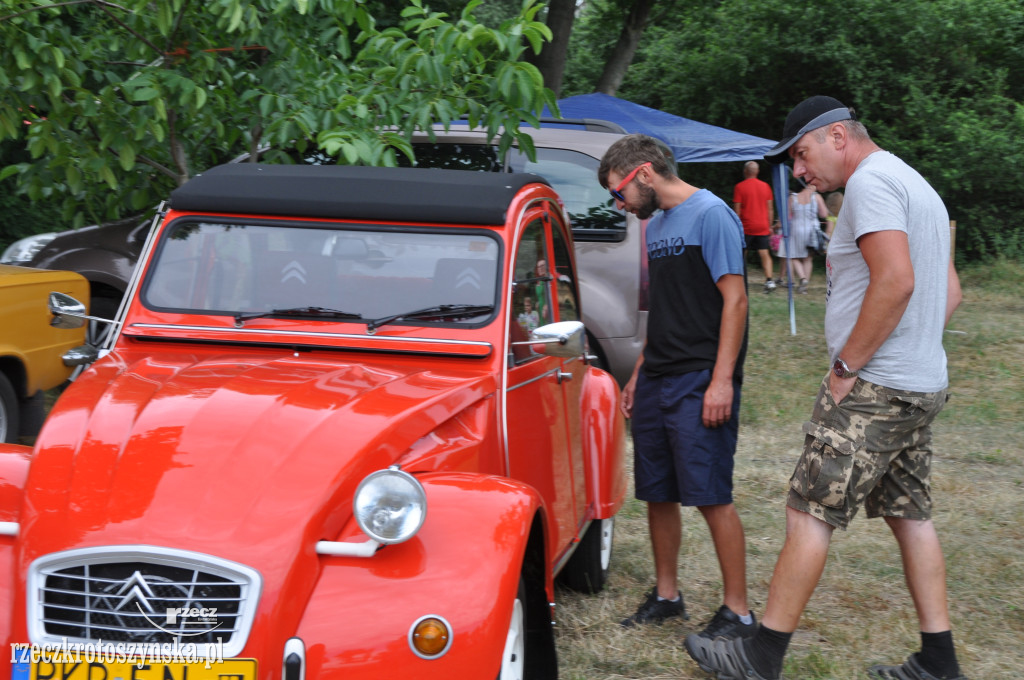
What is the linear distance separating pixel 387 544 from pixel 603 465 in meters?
2.20

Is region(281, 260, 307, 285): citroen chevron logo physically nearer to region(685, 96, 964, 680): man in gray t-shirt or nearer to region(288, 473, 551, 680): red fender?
region(288, 473, 551, 680): red fender

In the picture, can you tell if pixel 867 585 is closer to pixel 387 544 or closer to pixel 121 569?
pixel 387 544

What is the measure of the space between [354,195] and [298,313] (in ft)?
1.60

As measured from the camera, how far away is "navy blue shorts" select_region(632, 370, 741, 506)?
13.1 ft

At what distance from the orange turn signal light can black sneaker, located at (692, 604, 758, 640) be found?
1858 mm

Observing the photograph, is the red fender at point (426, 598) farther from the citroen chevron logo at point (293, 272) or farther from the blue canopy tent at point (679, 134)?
the blue canopy tent at point (679, 134)


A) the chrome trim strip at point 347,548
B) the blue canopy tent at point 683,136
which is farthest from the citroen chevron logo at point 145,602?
the blue canopy tent at point 683,136

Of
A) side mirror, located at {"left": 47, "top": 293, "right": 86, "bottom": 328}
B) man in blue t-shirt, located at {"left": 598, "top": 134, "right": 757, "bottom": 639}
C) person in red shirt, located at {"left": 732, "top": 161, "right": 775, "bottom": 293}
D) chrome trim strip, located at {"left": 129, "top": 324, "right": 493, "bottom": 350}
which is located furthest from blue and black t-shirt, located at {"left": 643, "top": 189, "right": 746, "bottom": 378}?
person in red shirt, located at {"left": 732, "top": 161, "right": 775, "bottom": 293}

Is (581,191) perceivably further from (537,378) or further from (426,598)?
(426,598)

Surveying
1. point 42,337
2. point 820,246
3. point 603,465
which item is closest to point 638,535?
point 603,465

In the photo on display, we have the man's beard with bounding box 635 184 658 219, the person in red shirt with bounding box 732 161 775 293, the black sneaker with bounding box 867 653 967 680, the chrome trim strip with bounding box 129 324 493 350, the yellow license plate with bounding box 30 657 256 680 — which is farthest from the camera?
the person in red shirt with bounding box 732 161 775 293

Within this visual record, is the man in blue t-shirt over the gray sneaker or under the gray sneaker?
over

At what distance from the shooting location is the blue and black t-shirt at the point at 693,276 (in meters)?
3.98

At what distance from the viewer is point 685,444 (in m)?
4.04
